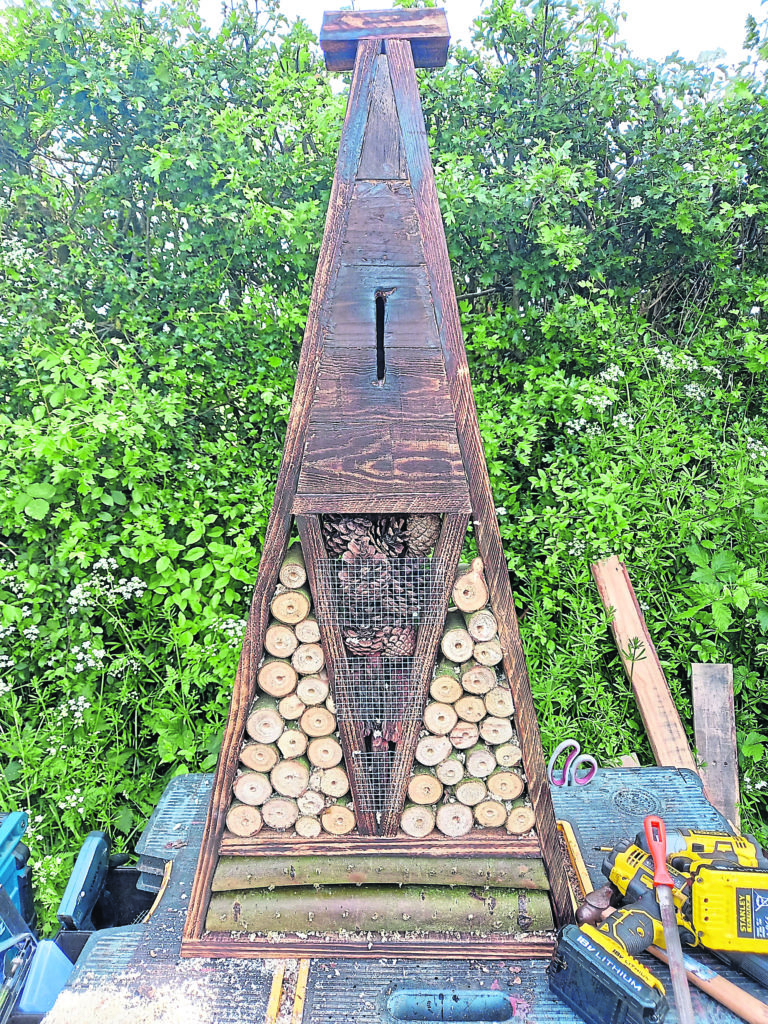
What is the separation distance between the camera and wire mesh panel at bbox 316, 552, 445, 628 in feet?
5.90

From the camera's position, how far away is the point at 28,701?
10.4 ft

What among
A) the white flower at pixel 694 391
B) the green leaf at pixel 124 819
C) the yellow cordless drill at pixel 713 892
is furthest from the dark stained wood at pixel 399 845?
the white flower at pixel 694 391

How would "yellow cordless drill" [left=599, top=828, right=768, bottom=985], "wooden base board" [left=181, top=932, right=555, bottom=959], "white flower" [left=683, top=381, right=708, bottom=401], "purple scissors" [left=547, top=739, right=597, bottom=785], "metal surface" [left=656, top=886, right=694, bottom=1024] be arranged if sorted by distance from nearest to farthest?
"metal surface" [left=656, top=886, right=694, bottom=1024] → "yellow cordless drill" [left=599, top=828, right=768, bottom=985] → "wooden base board" [left=181, top=932, right=555, bottom=959] → "purple scissors" [left=547, top=739, right=597, bottom=785] → "white flower" [left=683, top=381, right=708, bottom=401]

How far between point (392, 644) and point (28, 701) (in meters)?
2.52

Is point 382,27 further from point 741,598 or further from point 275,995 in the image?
point 741,598

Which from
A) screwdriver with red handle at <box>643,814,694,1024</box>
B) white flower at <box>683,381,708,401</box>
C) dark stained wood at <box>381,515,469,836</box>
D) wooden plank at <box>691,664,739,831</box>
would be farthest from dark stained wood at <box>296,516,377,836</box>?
white flower at <box>683,381,708,401</box>

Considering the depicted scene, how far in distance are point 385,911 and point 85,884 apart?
143 cm

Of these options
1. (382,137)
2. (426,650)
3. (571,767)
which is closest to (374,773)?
(426,650)

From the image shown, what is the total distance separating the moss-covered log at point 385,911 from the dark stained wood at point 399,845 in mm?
154

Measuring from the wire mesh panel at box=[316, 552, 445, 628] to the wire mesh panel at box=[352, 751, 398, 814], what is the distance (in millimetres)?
476

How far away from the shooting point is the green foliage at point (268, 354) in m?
3.08

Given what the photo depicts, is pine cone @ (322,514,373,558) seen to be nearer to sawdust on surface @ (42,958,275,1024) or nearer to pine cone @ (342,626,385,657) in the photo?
pine cone @ (342,626,385,657)

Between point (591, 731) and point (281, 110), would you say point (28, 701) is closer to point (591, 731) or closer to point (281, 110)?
point (591, 731)

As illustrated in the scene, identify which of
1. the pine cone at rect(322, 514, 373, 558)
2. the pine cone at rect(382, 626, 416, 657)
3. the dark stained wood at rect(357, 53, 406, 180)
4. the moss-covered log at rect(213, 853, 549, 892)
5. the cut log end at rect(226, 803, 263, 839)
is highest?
the dark stained wood at rect(357, 53, 406, 180)
